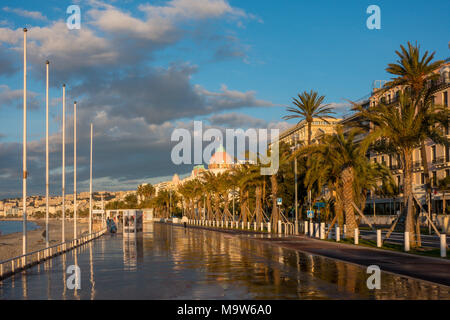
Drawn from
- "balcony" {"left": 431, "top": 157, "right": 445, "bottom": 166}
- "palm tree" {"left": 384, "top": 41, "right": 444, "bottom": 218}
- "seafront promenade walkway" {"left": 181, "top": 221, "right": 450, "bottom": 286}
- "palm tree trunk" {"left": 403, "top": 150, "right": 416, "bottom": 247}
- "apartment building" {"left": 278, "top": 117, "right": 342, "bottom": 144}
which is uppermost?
"apartment building" {"left": 278, "top": 117, "right": 342, "bottom": 144}

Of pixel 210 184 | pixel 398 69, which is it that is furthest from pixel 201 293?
pixel 210 184

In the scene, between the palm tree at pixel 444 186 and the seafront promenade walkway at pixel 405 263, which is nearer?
the seafront promenade walkway at pixel 405 263

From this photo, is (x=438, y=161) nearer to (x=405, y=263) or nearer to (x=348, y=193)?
(x=348, y=193)

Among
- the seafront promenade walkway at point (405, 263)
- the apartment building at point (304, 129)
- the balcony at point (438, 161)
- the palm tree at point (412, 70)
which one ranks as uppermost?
the apartment building at point (304, 129)

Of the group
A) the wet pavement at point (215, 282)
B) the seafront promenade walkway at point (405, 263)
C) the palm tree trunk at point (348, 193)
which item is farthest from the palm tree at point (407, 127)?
the wet pavement at point (215, 282)

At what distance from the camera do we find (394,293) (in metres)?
13.9

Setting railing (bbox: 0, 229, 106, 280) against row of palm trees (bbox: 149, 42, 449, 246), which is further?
row of palm trees (bbox: 149, 42, 449, 246)

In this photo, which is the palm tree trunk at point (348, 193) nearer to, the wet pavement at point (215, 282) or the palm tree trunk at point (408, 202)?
the palm tree trunk at point (408, 202)

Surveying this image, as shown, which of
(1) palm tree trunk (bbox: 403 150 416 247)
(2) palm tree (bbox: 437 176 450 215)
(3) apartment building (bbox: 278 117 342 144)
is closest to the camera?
(1) palm tree trunk (bbox: 403 150 416 247)

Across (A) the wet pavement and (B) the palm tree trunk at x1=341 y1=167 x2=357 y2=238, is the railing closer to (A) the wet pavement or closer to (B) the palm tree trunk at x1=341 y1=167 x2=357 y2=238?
(A) the wet pavement

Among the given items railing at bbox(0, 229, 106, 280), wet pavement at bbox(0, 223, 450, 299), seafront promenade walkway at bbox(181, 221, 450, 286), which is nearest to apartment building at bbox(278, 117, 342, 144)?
railing at bbox(0, 229, 106, 280)

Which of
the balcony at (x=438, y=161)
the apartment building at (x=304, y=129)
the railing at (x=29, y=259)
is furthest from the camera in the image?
the apartment building at (x=304, y=129)
